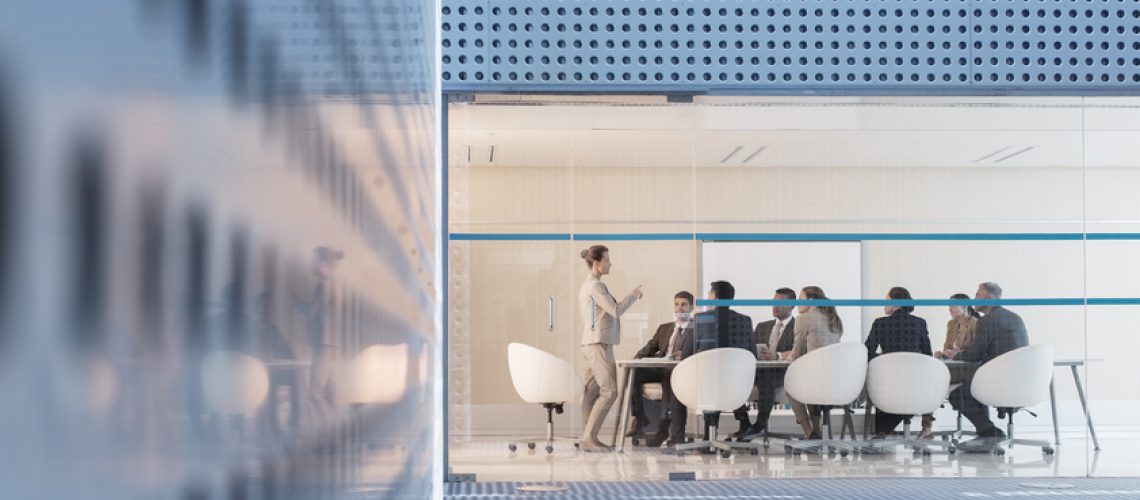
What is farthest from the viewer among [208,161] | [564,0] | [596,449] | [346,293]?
[596,449]

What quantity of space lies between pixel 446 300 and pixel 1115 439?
3.98 meters

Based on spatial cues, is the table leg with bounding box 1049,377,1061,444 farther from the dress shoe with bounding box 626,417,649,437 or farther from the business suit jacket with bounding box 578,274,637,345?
the business suit jacket with bounding box 578,274,637,345

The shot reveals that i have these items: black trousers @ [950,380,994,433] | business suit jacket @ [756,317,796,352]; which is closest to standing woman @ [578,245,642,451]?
business suit jacket @ [756,317,796,352]

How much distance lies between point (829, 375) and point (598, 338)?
4.62 feet

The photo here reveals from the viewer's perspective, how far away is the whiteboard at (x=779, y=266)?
23.1ft

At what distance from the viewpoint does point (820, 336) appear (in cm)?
720

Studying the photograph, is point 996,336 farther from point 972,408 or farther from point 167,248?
point 167,248

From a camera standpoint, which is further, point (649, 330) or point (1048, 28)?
point (649, 330)

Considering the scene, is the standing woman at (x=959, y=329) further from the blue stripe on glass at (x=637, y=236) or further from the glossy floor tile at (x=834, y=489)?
the blue stripe on glass at (x=637, y=236)

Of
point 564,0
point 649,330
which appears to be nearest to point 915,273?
point 649,330

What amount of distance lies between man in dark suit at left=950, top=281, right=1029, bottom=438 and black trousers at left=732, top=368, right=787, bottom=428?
3.55 ft

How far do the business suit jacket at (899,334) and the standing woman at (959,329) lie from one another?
0.11 metres

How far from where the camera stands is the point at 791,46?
21.7 feet

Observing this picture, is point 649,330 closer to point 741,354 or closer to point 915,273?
point 741,354
